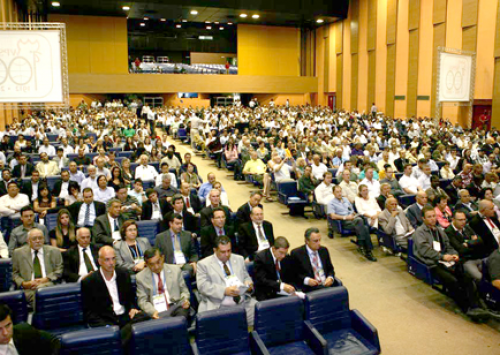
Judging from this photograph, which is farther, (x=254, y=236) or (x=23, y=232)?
(x=254, y=236)

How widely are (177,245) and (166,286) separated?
1005 millimetres

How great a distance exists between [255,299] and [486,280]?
258 centimetres

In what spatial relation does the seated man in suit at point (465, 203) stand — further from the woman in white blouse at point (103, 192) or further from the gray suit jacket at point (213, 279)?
the woman in white blouse at point (103, 192)

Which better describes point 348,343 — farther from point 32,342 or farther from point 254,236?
point 32,342

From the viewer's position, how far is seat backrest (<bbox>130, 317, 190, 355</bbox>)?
3.27 metres

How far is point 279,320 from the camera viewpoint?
377cm

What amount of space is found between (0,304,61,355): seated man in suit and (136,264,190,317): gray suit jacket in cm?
106

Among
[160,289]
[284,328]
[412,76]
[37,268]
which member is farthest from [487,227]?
[412,76]

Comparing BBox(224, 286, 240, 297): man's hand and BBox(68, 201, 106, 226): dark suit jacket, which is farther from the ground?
BBox(68, 201, 106, 226): dark suit jacket

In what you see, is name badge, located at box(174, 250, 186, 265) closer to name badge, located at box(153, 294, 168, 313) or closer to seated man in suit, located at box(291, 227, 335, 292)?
name badge, located at box(153, 294, 168, 313)

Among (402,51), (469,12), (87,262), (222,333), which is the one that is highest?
(469,12)

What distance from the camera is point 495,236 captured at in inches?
217

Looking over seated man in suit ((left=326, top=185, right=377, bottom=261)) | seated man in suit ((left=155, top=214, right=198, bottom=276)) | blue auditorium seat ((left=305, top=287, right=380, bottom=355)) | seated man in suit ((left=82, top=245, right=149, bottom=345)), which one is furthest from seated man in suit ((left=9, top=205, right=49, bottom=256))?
seated man in suit ((left=326, top=185, right=377, bottom=261))

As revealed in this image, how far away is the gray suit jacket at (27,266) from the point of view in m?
4.53
